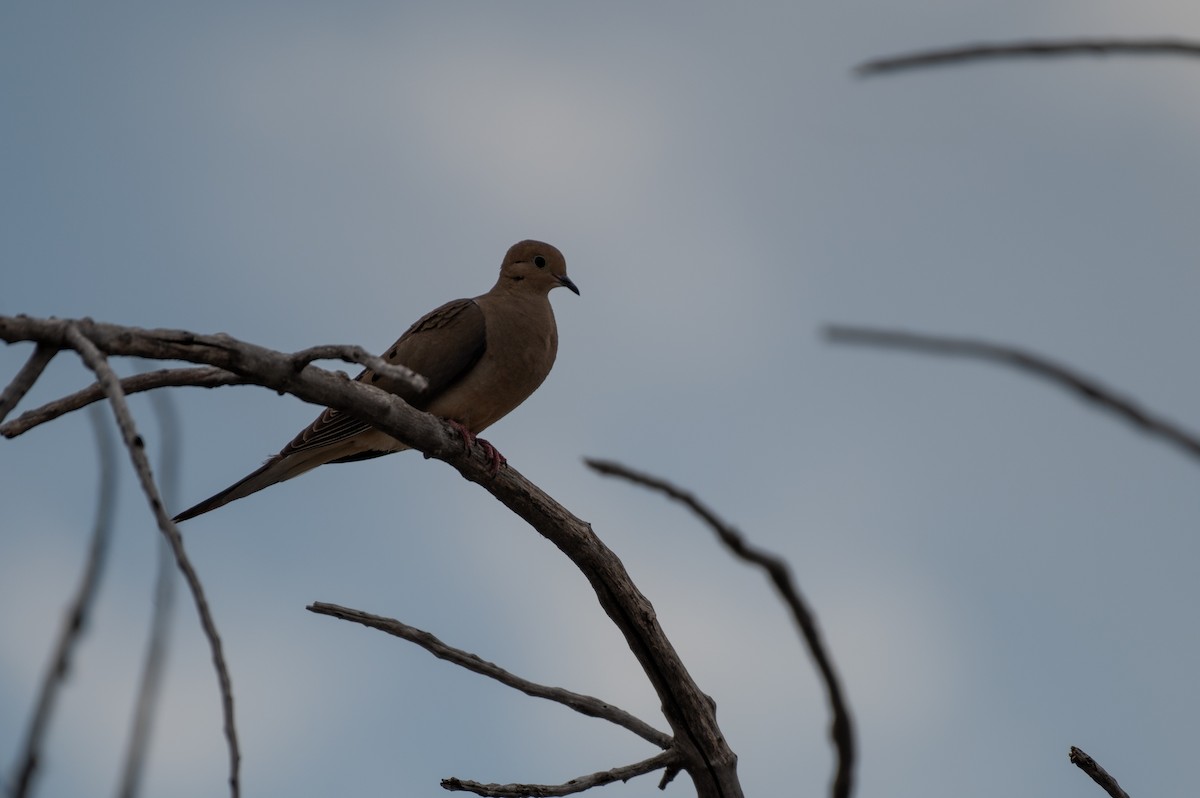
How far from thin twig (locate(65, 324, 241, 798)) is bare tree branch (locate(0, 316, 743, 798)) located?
1.09 meters

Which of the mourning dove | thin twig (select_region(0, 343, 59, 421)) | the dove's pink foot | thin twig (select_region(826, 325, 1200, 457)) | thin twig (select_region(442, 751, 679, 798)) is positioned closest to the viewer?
thin twig (select_region(826, 325, 1200, 457))

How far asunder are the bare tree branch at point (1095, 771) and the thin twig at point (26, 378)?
2411 mm

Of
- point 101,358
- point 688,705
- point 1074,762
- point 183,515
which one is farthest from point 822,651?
point 183,515

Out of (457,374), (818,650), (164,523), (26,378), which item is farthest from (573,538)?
(818,650)

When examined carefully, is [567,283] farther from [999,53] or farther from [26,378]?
[999,53]

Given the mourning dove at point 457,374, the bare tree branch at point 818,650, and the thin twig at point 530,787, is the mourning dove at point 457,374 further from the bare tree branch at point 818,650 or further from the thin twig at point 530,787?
the bare tree branch at point 818,650

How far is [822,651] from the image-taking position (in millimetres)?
1017

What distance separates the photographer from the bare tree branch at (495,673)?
392 cm

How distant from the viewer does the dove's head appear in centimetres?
685

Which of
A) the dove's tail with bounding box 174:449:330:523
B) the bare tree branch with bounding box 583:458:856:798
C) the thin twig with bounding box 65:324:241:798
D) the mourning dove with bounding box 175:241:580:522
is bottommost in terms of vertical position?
the bare tree branch with bounding box 583:458:856:798

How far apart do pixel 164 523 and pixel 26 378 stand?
3.90ft

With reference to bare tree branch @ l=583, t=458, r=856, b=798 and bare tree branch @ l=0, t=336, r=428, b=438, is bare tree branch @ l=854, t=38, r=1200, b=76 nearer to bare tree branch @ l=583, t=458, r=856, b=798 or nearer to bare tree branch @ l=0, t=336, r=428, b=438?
bare tree branch @ l=583, t=458, r=856, b=798

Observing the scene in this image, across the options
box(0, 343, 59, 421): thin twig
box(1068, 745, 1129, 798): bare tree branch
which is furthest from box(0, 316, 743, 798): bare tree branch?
box(1068, 745, 1129, 798): bare tree branch

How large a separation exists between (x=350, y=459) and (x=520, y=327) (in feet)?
3.46
